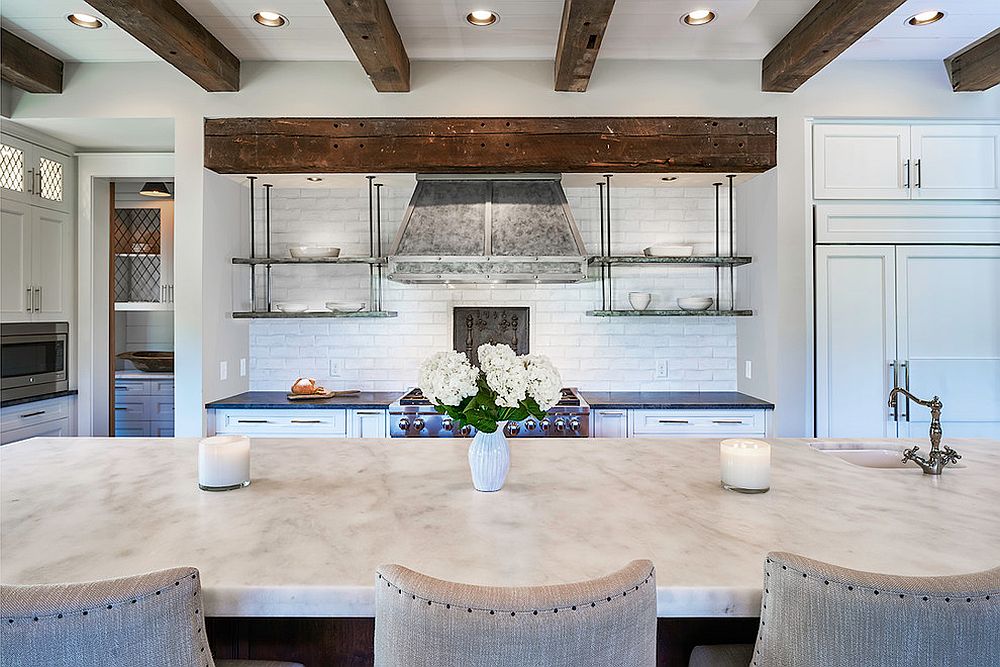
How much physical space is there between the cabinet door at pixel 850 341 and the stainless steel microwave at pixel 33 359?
4584 mm

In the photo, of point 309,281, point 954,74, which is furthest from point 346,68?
point 954,74

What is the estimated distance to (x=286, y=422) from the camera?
11.5ft

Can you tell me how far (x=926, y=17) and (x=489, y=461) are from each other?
3033mm

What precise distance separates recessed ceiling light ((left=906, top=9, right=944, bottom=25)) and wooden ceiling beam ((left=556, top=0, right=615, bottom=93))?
148cm

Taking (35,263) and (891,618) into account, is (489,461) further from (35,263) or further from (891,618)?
(35,263)

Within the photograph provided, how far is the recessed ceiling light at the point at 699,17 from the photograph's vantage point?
283 centimetres

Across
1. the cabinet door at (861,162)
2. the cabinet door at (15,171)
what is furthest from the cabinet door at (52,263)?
the cabinet door at (861,162)

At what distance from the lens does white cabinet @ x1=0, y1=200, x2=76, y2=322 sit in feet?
11.3

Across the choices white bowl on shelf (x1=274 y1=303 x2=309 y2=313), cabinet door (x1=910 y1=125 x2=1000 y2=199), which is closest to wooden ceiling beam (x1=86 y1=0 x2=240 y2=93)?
white bowl on shelf (x1=274 y1=303 x2=309 y2=313)

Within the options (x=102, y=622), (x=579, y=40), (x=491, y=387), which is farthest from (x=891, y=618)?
(x=579, y=40)

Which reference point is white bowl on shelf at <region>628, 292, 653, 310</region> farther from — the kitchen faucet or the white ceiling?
the kitchen faucet

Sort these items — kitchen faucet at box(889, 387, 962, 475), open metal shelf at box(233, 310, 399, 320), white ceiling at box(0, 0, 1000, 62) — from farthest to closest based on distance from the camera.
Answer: open metal shelf at box(233, 310, 399, 320), white ceiling at box(0, 0, 1000, 62), kitchen faucet at box(889, 387, 962, 475)

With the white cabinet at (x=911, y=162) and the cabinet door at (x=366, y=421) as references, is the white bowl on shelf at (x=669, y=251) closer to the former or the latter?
the white cabinet at (x=911, y=162)

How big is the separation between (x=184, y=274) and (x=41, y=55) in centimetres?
133
